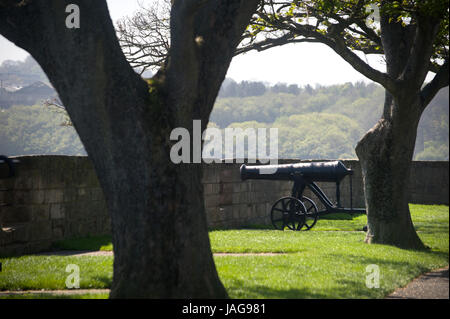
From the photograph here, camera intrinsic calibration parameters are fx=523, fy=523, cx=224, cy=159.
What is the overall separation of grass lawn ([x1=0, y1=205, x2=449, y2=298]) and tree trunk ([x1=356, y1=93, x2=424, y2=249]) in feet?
1.37

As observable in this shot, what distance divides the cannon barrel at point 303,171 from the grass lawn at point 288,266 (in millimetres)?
2183

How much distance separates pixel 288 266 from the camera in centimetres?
714

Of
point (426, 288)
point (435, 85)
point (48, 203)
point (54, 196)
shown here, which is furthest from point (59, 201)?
point (435, 85)

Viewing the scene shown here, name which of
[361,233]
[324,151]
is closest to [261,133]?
[324,151]

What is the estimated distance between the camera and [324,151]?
130375 mm

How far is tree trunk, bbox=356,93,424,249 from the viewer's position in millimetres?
9414

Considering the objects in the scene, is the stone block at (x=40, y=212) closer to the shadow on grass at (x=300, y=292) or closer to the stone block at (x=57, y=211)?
the stone block at (x=57, y=211)

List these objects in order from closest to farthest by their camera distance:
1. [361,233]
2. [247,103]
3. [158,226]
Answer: [158,226] → [361,233] → [247,103]

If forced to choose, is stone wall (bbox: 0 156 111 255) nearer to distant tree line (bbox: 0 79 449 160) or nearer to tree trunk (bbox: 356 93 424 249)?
tree trunk (bbox: 356 93 424 249)

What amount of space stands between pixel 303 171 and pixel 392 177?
12.7ft

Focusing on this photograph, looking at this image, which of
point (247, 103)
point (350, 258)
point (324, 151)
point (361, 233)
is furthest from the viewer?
point (247, 103)
